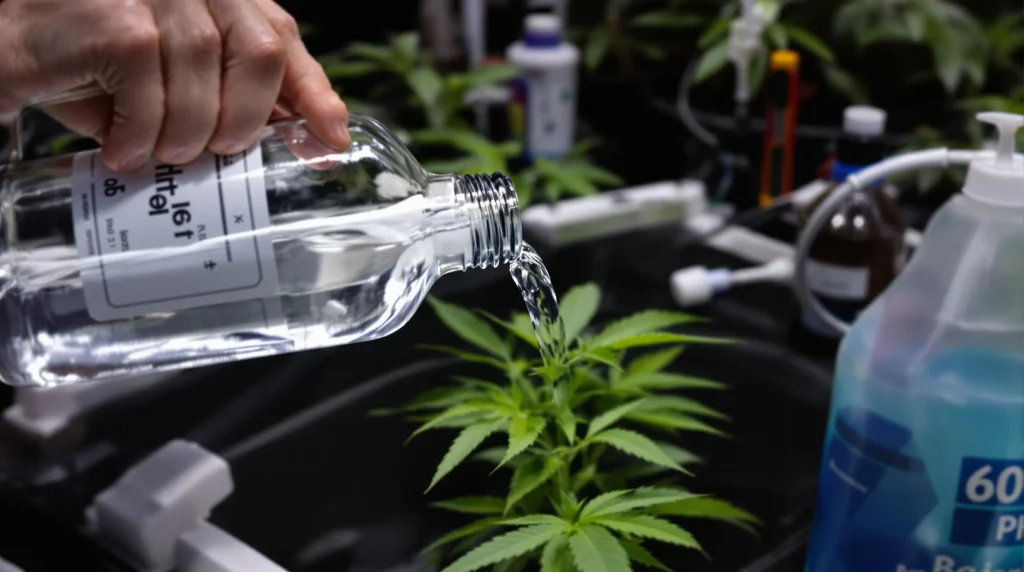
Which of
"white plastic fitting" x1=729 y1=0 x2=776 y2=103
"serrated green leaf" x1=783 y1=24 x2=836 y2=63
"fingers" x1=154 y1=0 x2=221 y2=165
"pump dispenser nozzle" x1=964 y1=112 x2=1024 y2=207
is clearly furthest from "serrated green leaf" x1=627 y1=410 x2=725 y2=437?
"serrated green leaf" x1=783 y1=24 x2=836 y2=63

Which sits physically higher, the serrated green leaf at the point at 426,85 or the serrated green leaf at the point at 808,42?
the serrated green leaf at the point at 808,42

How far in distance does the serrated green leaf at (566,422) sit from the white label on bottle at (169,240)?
7.8 inches

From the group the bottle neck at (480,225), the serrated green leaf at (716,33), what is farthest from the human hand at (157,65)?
the serrated green leaf at (716,33)

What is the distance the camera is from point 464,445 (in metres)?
0.57

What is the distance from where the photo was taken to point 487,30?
153 cm

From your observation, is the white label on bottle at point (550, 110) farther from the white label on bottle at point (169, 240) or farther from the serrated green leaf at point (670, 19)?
the white label on bottle at point (169, 240)

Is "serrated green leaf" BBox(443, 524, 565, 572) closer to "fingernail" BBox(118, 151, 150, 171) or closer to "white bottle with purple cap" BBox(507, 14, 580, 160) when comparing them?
"fingernail" BBox(118, 151, 150, 171)

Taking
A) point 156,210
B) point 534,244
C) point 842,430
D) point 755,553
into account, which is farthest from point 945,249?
point 534,244

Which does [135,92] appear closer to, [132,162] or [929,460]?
[132,162]

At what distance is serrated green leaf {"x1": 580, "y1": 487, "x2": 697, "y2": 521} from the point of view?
21.6 inches

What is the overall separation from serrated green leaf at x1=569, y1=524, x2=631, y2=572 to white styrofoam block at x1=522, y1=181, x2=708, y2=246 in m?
0.61

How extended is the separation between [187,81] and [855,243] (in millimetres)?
611

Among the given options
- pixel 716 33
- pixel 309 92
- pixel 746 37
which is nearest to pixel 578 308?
pixel 309 92

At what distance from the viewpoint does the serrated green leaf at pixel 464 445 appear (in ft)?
1.84
